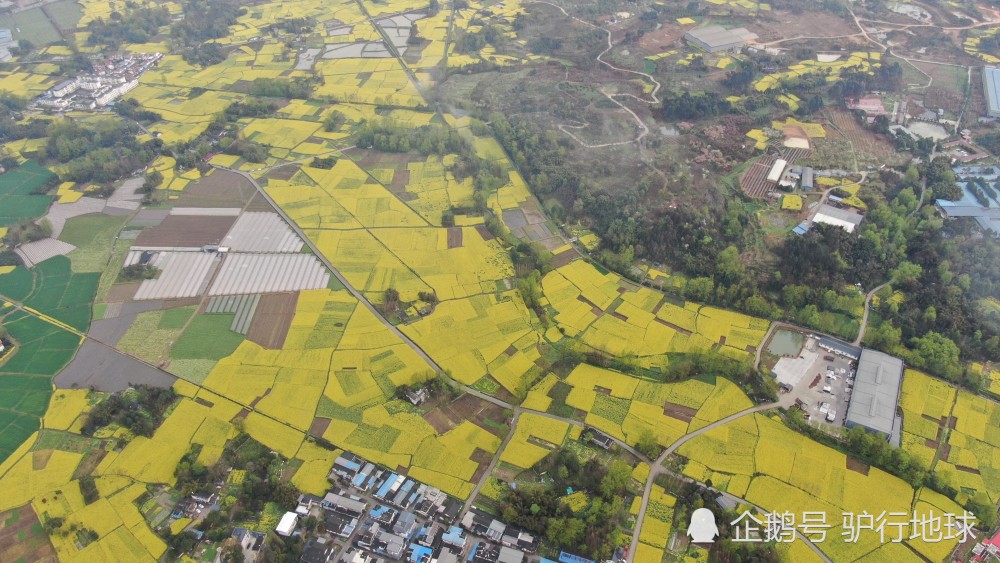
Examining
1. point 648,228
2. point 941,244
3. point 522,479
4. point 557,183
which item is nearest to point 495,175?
point 557,183

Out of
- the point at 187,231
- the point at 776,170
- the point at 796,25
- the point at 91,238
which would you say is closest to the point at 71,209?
the point at 91,238

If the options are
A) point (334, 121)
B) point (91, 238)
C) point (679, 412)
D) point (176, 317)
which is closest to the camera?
point (679, 412)

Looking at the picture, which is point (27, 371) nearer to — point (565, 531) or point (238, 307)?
point (238, 307)

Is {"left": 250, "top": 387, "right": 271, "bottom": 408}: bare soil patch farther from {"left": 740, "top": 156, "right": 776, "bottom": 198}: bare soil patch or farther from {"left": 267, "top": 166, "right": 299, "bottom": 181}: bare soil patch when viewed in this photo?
{"left": 740, "top": 156, "right": 776, "bottom": 198}: bare soil patch

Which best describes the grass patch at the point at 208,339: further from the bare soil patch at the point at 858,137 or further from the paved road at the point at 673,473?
the bare soil patch at the point at 858,137

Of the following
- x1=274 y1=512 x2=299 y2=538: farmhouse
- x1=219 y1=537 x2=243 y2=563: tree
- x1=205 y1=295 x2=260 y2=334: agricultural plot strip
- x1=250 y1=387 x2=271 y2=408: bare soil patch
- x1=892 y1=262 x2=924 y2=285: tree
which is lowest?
x1=892 y1=262 x2=924 y2=285: tree

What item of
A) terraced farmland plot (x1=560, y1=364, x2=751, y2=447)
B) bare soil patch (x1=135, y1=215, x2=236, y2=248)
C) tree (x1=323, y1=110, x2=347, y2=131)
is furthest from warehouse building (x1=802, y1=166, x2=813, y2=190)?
bare soil patch (x1=135, y1=215, x2=236, y2=248)

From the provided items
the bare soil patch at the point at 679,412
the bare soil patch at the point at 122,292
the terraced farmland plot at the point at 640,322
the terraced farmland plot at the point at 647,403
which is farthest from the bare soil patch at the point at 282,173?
the bare soil patch at the point at 679,412
